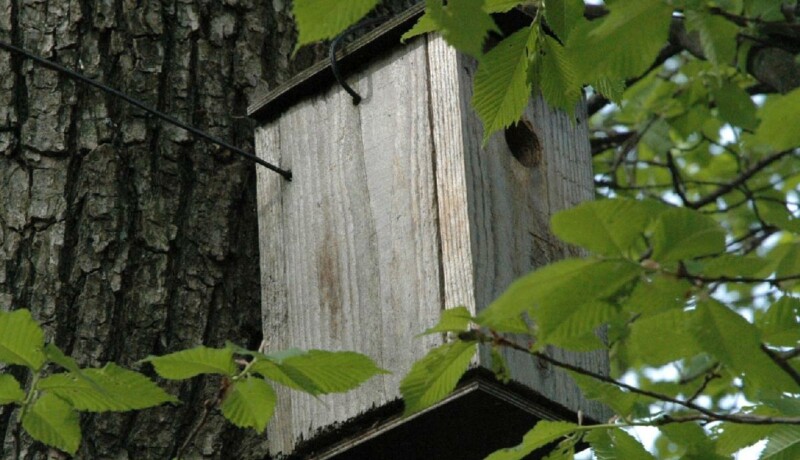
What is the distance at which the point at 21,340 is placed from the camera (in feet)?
5.28

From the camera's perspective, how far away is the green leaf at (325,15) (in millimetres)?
1433

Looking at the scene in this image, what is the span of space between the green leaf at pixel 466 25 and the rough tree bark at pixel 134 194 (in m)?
1.08

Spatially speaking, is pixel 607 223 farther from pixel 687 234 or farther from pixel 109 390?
pixel 109 390

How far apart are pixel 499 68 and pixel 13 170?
106cm

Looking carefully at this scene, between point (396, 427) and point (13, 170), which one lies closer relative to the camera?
point (396, 427)

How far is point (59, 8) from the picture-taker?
8.40ft

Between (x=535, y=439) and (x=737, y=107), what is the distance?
194cm

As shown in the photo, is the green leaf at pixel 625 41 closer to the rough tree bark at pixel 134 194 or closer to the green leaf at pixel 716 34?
the green leaf at pixel 716 34

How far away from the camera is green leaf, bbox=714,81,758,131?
3469 millimetres

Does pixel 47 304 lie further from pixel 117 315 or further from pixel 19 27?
pixel 19 27

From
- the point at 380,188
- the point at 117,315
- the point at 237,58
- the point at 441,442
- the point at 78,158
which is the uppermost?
the point at 237,58

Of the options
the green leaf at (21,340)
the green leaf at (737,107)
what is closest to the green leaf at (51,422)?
the green leaf at (21,340)

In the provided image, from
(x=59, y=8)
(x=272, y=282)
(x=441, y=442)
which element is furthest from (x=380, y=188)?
(x=59, y=8)

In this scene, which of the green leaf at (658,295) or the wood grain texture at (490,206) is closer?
the green leaf at (658,295)
